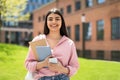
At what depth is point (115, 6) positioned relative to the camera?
119 ft

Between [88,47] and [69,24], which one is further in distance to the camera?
[69,24]

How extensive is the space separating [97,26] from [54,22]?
3585 centimetres

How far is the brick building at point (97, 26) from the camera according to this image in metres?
36.1

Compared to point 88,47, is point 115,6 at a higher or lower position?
higher

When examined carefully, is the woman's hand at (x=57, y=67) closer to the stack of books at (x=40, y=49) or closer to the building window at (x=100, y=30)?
the stack of books at (x=40, y=49)

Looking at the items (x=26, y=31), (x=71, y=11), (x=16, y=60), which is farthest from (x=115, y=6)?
(x=26, y=31)

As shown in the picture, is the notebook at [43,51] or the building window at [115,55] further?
the building window at [115,55]

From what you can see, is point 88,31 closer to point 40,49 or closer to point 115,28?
point 115,28

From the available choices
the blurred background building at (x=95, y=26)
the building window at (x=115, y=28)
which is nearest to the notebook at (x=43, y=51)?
the blurred background building at (x=95, y=26)

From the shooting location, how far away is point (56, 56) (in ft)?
14.7

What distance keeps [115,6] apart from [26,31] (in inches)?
2501

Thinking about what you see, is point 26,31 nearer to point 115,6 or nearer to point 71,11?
point 71,11

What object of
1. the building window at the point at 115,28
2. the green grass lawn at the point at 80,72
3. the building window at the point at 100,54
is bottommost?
the building window at the point at 100,54

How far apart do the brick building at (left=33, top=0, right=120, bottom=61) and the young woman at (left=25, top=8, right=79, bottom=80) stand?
85.5ft
